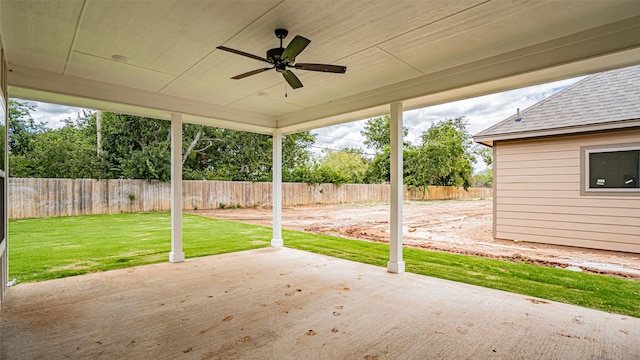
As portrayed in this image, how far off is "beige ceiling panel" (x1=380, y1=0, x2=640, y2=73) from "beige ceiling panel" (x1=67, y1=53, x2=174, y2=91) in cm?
273

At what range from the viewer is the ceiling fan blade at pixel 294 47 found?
2.30 metres

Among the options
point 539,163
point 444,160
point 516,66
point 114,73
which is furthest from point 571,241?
point 444,160

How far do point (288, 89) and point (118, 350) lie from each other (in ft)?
10.8

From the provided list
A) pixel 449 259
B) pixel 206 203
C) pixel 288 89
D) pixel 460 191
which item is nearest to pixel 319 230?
pixel 449 259

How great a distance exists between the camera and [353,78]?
12.6 feet

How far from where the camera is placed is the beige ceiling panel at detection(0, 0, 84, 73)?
231 cm

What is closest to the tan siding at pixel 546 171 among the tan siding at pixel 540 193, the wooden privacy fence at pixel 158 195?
the tan siding at pixel 540 193

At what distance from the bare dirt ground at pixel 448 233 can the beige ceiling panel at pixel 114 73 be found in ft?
16.2

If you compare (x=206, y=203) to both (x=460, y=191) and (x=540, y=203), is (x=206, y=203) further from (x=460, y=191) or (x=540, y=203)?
(x=460, y=191)

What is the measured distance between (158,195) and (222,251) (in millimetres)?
6546

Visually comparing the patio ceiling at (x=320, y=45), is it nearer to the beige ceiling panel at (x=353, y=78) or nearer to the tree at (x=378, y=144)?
the beige ceiling panel at (x=353, y=78)

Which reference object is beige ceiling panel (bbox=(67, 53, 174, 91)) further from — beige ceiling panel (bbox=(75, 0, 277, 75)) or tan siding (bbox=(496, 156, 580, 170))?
tan siding (bbox=(496, 156, 580, 170))

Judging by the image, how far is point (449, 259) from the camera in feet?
16.2

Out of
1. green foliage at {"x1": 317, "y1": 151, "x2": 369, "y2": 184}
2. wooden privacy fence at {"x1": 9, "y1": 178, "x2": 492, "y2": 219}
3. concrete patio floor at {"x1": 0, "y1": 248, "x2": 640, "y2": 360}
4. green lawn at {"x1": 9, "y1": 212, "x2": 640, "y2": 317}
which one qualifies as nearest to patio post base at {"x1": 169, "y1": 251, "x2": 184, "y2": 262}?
green lawn at {"x1": 9, "y1": 212, "x2": 640, "y2": 317}
